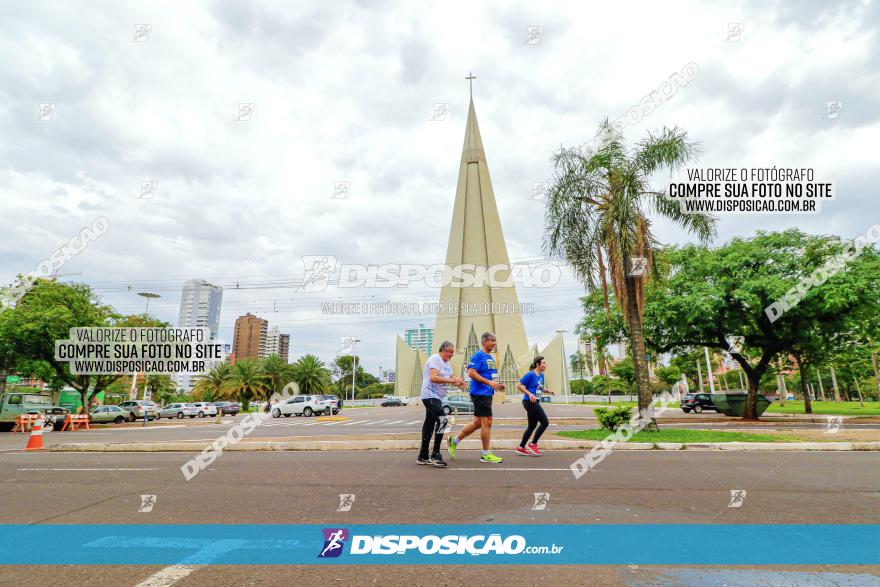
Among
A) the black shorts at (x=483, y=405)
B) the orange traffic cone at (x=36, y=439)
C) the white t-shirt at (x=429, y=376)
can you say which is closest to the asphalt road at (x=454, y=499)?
the black shorts at (x=483, y=405)

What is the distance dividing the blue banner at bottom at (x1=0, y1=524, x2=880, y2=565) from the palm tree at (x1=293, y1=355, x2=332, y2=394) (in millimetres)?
51715

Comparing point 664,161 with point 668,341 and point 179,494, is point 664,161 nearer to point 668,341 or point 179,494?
point 668,341

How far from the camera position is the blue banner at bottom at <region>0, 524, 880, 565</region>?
313 cm

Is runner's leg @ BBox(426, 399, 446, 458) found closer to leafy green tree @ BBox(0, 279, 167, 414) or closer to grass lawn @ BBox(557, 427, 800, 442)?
grass lawn @ BBox(557, 427, 800, 442)

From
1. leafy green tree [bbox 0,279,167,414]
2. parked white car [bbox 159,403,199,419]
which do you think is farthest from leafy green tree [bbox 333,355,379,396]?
leafy green tree [bbox 0,279,167,414]

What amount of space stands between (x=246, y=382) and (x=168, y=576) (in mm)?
47895

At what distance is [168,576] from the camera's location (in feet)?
9.46

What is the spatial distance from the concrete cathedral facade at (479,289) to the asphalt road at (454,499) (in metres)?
65.4

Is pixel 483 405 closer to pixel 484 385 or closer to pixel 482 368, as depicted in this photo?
pixel 484 385

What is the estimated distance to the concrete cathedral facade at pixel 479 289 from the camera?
242 ft

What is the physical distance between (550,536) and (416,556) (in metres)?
1.06

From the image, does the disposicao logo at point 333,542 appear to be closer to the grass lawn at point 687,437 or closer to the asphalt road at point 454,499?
the asphalt road at point 454,499

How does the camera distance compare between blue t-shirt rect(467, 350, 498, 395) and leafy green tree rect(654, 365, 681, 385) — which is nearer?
blue t-shirt rect(467, 350, 498, 395)

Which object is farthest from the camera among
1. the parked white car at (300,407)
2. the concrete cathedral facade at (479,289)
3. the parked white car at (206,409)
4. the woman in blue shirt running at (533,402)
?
the concrete cathedral facade at (479,289)
